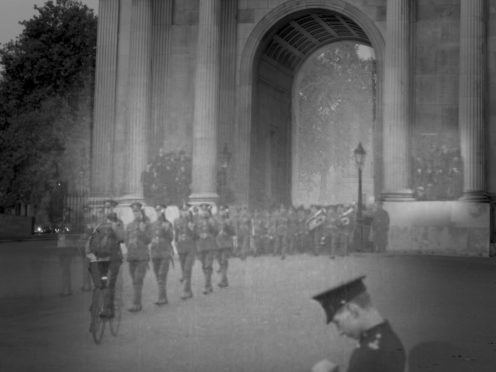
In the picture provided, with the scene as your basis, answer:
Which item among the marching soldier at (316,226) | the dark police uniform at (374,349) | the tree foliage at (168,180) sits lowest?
the dark police uniform at (374,349)

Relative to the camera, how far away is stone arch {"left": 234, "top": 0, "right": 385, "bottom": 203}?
4034 cm

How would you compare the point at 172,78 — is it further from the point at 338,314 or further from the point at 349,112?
the point at 349,112

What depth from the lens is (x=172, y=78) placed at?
42344 millimetres

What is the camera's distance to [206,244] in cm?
2231

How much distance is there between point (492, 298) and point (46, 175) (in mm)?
44155

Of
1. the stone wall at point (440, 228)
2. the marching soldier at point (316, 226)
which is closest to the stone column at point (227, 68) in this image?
the marching soldier at point (316, 226)

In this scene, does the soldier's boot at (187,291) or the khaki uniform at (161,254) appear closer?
the khaki uniform at (161,254)

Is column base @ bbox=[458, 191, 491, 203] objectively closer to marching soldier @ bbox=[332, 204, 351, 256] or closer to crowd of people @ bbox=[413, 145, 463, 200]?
crowd of people @ bbox=[413, 145, 463, 200]

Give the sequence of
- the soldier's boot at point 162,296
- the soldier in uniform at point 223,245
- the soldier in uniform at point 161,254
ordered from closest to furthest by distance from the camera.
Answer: the soldier in uniform at point 161,254 < the soldier's boot at point 162,296 < the soldier in uniform at point 223,245

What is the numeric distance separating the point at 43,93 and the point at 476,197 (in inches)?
1534

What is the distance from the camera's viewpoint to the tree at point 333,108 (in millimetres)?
82625

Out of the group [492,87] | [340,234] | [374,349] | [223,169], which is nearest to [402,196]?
[340,234]

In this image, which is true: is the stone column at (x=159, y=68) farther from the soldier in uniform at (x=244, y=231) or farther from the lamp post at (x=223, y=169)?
the soldier in uniform at (x=244, y=231)

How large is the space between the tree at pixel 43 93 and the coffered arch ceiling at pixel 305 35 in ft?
69.1
